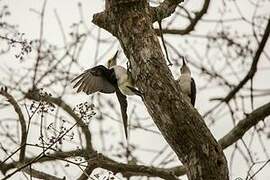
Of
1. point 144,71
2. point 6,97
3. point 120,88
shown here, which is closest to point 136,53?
point 144,71

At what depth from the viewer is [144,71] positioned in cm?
187

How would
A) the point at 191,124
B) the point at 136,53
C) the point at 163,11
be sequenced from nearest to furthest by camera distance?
the point at 191,124, the point at 136,53, the point at 163,11

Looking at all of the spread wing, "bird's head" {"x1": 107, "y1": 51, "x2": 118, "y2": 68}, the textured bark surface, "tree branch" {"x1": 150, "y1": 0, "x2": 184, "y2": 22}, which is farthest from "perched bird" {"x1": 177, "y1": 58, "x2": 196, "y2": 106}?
the textured bark surface

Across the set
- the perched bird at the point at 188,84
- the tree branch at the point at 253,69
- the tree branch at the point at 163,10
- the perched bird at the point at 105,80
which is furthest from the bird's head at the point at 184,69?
the tree branch at the point at 163,10

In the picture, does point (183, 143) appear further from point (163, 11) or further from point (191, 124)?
point (163, 11)

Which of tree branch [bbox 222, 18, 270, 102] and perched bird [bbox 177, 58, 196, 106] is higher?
tree branch [bbox 222, 18, 270, 102]

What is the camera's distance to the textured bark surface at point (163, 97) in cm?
176

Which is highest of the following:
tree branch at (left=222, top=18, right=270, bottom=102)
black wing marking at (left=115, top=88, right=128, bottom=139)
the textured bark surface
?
tree branch at (left=222, top=18, right=270, bottom=102)

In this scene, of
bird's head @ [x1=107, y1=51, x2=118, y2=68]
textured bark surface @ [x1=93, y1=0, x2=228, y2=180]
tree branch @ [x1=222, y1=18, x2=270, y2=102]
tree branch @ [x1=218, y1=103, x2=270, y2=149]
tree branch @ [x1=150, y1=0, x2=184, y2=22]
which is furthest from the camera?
bird's head @ [x1=107, y1=51, x2=118, y2=68]

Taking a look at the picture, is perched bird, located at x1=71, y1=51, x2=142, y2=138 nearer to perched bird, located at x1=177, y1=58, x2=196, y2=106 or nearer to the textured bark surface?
perched bird, located at x1=177, y1=58, x2=196, y2=106

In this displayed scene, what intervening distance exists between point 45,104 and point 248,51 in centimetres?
185

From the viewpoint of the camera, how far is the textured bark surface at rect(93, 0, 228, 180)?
5.79 ft

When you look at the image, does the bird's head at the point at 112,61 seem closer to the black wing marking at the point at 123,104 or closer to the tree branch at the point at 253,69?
the black wing marking at the point at 123,104

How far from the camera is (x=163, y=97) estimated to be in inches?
71.4
